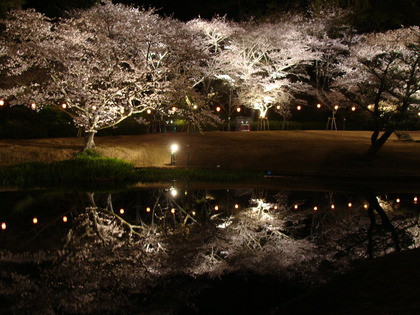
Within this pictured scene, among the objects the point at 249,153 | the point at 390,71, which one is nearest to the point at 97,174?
the point at 249,153

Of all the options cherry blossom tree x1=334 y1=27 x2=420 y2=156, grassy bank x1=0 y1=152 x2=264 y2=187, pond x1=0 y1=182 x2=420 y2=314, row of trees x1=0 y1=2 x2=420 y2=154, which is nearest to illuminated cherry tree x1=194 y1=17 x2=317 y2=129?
row of trees x1=0 y1=2 x2=420 y2=154

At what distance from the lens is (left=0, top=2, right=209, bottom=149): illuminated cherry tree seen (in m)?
20.7

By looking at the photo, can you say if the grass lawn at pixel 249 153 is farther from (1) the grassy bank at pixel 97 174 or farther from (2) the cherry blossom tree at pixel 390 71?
(1) the grassy bank at pixel 97 174

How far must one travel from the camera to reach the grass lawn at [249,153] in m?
22.3

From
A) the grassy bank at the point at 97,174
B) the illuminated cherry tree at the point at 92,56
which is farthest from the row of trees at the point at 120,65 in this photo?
the grassy bank at the point at 97,174

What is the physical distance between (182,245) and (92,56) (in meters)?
14.7

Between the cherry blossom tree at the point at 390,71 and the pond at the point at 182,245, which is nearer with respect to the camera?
the pond at the point at 182,245

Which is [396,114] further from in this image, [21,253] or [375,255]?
[21,253]

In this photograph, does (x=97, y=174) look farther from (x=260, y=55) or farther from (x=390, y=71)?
(x=260, y=55)

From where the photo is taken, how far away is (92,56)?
21891 mm

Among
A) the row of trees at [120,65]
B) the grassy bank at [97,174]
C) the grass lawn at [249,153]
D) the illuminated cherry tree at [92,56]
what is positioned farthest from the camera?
the grass lawn at [249,153]

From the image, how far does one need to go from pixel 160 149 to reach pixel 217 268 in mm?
17862

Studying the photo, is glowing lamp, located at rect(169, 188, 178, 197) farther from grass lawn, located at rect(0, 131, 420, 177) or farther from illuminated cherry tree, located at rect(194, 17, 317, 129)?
illuminated cherry tree, located at rect(194, 17, 317, 129)

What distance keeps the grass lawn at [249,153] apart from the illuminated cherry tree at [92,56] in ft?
7.21
